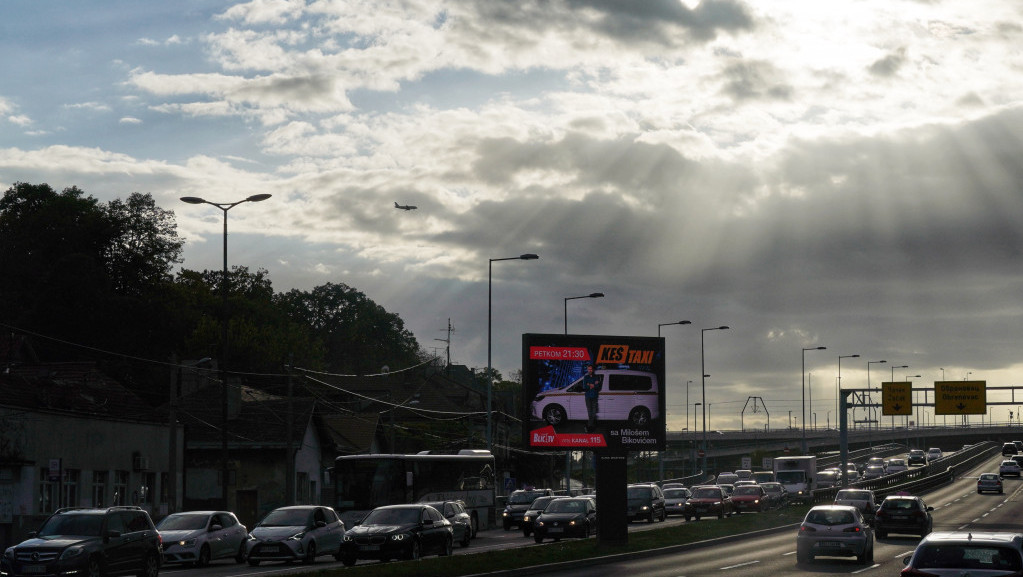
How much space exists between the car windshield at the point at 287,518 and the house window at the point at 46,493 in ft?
44.8

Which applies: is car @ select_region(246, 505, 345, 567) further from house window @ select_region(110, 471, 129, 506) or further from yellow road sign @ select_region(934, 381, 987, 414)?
yellow road sign @ select_region(934, 381, 987, 414)

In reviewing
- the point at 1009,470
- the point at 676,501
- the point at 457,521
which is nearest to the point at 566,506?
the point at 457,521

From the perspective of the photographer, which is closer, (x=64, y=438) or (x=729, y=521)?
(x=64, y=438)

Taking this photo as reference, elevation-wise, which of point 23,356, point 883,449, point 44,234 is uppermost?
point 44,234

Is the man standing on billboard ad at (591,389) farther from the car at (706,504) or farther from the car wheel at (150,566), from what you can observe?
the car at (706,504)

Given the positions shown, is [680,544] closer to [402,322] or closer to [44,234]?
[44,234]

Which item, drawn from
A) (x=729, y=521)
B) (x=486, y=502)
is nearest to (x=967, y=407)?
(x=729, y=521)

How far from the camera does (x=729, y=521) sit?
4856cm

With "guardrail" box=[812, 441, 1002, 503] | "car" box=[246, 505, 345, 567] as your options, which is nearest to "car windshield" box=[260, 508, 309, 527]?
"car" box=[246, 505, 345, 567]

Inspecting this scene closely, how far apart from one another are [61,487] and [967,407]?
4700cm

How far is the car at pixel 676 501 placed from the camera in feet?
210

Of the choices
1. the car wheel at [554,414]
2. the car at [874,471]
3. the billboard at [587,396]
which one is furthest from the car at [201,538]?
the car at [874,471]

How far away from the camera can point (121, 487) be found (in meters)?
50.4

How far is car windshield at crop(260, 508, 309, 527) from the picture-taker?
33094mm
